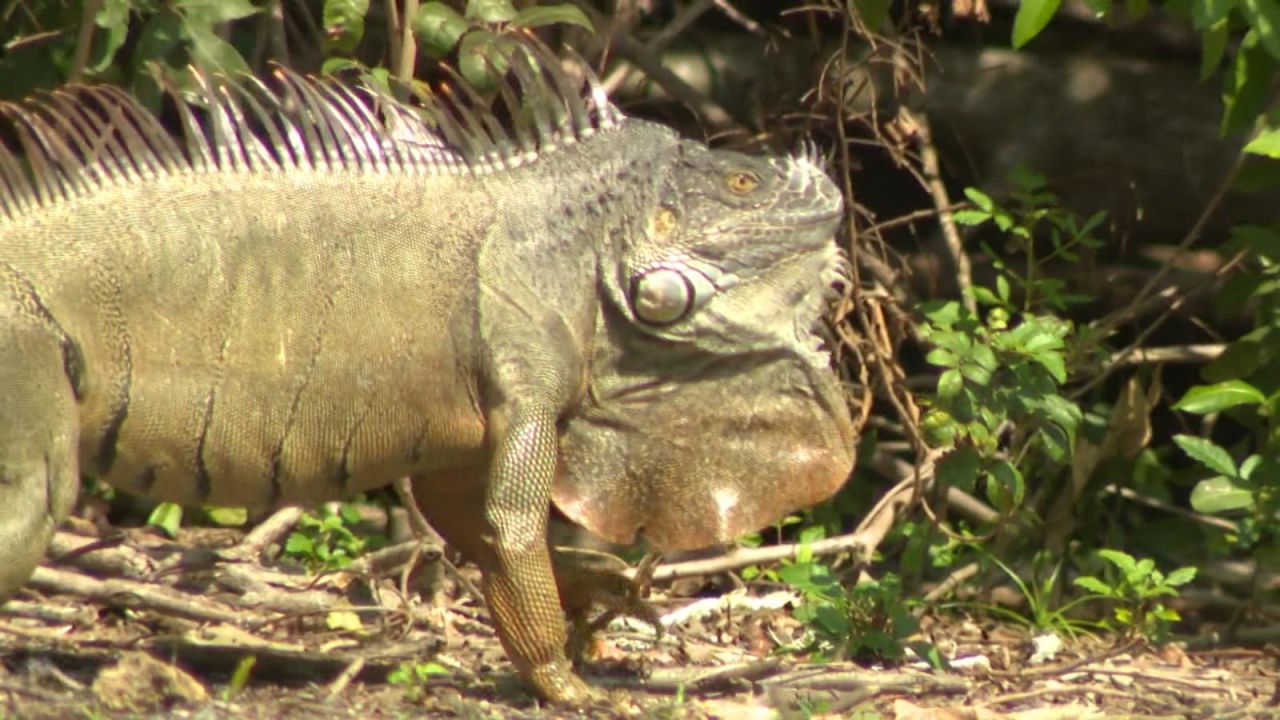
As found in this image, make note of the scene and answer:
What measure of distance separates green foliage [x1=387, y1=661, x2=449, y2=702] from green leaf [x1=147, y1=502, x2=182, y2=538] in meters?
1.93

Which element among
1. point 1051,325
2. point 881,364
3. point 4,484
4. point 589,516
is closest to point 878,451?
point 881,364

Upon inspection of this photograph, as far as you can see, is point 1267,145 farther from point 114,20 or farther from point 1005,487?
point 114,20

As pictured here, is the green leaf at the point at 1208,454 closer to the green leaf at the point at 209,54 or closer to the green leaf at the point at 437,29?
the green leaf at the point at 437,29

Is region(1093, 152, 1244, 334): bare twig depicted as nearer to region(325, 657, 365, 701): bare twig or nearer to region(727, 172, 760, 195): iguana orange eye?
region(727, 172, 760, 195): iguana orange eye

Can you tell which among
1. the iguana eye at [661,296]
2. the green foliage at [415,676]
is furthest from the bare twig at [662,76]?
the green foliage at [415,676]

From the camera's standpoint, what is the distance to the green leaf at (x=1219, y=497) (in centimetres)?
655

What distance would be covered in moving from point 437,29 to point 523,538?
6.68 ft

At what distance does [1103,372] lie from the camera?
743 centimetres

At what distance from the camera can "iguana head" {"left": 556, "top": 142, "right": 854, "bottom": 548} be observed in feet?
17.4

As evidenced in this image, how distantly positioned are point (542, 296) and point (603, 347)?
257 mm

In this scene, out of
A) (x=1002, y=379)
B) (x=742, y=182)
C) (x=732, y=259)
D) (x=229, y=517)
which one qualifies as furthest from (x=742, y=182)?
(x=229, y=517)

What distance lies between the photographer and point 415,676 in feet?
17.8

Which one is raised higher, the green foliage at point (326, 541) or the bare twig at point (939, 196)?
the bare twig at point (939, 196)

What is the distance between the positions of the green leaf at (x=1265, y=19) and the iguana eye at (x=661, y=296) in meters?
1.95
